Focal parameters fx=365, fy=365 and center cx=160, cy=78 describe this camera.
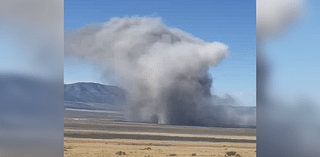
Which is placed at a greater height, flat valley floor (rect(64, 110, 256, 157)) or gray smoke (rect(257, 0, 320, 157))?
gray smoke (rect(257, 0, 320, 157))

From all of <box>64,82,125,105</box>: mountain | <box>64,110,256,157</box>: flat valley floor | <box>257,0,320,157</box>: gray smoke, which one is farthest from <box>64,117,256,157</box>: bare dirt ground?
<box>64,82,125,105</box>: mountain

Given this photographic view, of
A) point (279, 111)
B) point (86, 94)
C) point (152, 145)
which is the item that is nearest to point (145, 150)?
point (152, 145)

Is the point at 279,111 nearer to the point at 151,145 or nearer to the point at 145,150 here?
the point at 145,150

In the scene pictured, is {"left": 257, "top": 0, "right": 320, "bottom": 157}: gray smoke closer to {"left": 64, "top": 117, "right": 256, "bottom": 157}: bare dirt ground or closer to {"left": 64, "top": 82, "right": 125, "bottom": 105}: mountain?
{"left": 64, "top": 117, "right": 256, "bottom": 157}: bare dirt ground

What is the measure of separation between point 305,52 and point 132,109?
45.1 meters

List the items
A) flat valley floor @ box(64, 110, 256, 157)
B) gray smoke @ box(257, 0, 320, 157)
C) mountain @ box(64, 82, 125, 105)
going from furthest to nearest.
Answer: mountain @ box(64, 82, 125, 105) → flat valley floor @ box(64, 110, 256, 157) → gray smoke @ box(257, 0, 320, 157)

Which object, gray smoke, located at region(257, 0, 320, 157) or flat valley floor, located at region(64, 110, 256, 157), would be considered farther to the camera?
flat valley floor, located at region(64, 110, 256, 157)

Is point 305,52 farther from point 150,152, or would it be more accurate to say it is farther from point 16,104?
point 150,152

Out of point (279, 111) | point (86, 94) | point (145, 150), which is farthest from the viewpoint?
point (86, 94)

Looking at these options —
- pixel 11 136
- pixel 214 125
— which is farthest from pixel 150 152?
pixel 214 125

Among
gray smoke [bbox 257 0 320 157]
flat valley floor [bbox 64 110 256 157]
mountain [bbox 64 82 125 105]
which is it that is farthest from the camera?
mountain [bbox 64 82 125 105]

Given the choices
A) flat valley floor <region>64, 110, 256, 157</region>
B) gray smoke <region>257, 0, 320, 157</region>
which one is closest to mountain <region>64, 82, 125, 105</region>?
flat valley floor <region>64, 110, 256, 157</region>

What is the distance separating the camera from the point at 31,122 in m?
3.52

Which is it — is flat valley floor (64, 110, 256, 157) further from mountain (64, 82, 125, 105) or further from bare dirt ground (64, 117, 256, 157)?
mountain (64, 82, 125, 105)
